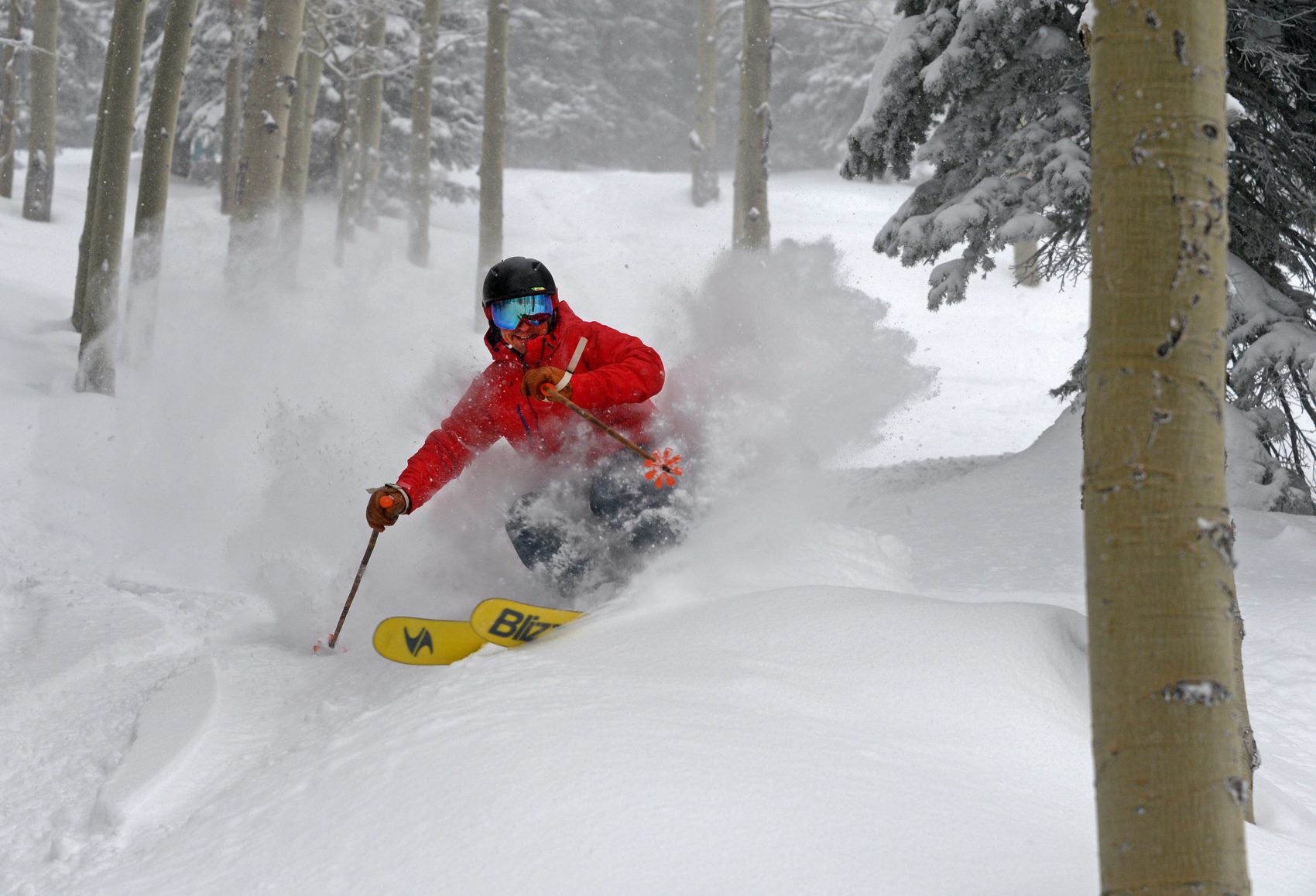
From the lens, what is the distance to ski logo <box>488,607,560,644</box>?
413 cm

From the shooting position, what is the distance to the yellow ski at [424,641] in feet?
13.9

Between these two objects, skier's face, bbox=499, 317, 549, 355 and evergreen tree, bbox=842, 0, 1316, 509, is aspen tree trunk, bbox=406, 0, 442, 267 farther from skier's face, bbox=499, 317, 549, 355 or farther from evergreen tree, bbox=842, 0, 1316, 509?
skier's face, bbox=499, 317, 549, 355

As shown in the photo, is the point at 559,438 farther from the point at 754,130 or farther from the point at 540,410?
the point at 754,130

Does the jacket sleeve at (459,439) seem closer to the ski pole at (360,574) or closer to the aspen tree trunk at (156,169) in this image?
the ski pole at (360,574)

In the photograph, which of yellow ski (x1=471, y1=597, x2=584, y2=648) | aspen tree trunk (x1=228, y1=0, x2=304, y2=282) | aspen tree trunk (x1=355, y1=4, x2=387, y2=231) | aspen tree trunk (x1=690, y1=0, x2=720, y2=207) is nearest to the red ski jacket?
yellow ski (x1=471, y1=597, x2=584, y2=648)

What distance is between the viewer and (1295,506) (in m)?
6.20

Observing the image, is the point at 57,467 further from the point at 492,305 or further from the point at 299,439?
Result: the point at 492,305

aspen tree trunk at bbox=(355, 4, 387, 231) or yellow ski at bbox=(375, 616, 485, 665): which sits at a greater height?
aspen tree trunk at bbox=(355, 4, 387, 231)

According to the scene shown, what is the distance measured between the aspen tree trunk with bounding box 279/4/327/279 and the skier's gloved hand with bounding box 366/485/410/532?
7.81m

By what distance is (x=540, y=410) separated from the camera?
17.4 feet

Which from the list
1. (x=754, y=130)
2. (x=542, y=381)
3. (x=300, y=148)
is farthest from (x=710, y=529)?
(x=300, y=148)

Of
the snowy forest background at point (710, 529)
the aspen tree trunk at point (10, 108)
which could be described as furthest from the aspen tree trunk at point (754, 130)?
the aspen tree trunk at point (10, 108)

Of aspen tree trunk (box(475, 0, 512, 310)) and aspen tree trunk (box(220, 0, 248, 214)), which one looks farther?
aspen tree trunk (box(220, 0, 248, 214))

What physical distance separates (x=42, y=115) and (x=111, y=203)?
11.8 metres
